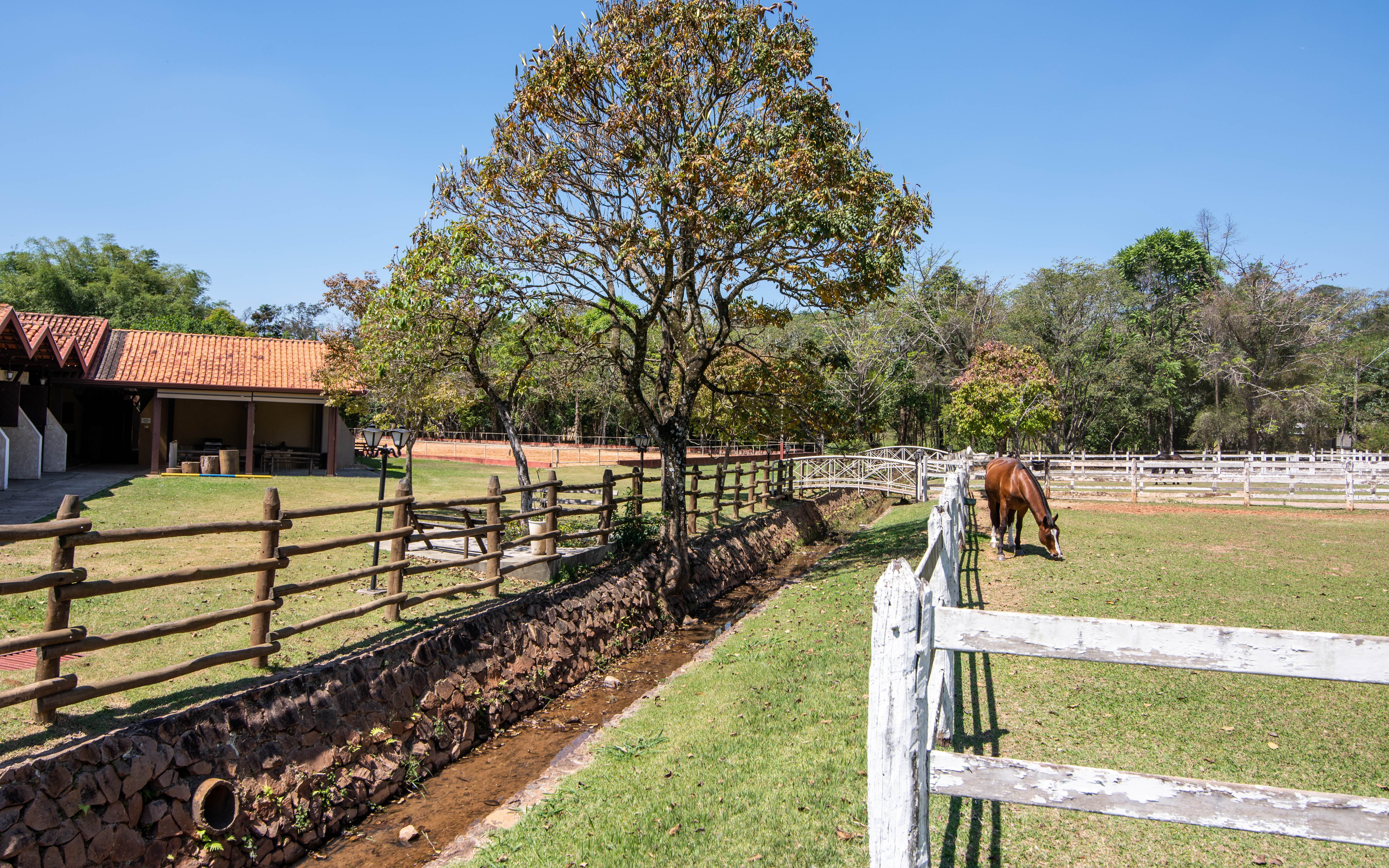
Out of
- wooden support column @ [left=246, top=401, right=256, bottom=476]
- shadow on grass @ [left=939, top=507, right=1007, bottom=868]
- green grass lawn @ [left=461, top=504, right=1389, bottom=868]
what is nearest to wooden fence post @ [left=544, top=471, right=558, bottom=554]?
green grass lawn @ [left=461, top=504, right=1389, bottom=868]

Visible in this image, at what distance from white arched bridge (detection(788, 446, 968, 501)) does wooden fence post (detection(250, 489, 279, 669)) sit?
1919 cm

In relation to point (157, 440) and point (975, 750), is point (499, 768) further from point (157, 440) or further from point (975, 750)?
point (157, 440)

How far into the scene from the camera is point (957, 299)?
4594 centimetres

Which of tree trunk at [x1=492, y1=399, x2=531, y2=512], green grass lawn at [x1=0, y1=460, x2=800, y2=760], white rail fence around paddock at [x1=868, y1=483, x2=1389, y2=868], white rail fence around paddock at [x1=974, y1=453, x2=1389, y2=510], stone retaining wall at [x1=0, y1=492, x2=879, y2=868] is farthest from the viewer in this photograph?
white rail fence around paddock at [x1=974, y1=453, x2=1389, y2=510]

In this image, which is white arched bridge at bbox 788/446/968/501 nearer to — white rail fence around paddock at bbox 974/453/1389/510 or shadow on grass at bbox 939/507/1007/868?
white rail fence around paddock at bbox 974/453/1389/510

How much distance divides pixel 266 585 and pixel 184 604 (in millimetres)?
2454

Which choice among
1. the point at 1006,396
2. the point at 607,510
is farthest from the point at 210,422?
the point at 1006,396

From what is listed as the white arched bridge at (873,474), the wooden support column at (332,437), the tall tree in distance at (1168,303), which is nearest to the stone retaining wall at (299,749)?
the white arched bridge at (873,474)

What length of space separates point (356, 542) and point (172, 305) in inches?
2434

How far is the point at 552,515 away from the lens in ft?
36.7

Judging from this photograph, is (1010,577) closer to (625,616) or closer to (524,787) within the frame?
(625,616)

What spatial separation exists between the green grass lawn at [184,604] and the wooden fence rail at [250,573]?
0.16 metres

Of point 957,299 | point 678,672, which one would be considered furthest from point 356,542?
point 957,299

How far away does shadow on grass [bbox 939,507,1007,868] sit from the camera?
386 centimetres
